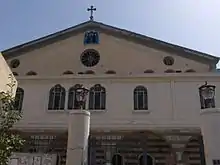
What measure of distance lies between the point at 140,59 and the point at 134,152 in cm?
640

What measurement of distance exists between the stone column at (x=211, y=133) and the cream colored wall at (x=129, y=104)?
19.5 feet

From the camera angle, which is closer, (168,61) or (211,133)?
(211,133)

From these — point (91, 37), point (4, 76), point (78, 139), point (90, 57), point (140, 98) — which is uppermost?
point (91, 37)

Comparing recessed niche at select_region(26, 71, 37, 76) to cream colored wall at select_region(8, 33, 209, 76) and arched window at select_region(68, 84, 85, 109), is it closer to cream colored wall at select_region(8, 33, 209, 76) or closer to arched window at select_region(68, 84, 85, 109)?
cream colored wall at select_region(8, 33, 209, 76)

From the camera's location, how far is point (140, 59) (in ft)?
65.7

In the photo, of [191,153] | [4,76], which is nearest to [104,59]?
[191,153]

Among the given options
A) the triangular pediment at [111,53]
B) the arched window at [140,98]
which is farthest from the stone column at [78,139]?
the triangular pediment at [111,53]

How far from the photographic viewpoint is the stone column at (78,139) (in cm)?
955

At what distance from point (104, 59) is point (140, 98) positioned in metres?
4.46

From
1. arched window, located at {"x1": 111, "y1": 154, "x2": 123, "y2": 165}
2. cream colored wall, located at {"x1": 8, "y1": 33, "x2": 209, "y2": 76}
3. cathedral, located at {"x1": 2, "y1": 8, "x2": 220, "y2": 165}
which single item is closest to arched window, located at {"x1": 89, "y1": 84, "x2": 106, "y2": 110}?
cathedral, located at {"x1": 2, "y1": 8, "x2": 220, "y2": 165}

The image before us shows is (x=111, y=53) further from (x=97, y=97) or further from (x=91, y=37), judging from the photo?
(x=97, y=97)

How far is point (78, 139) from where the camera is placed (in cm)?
980

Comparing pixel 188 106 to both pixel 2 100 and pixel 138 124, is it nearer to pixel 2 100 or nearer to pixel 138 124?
pixel 138 124

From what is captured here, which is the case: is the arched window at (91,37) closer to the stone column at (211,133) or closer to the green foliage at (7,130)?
the stone column at (211,133)
